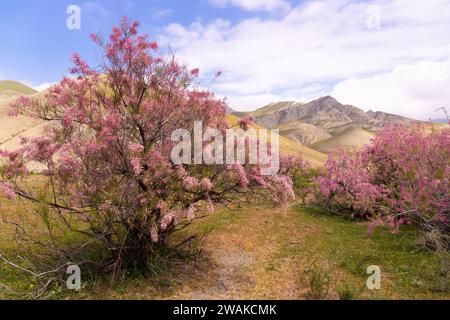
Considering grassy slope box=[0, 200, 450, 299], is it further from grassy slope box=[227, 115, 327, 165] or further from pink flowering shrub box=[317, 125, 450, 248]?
grassy slope box=[227, 115, 327, 165]

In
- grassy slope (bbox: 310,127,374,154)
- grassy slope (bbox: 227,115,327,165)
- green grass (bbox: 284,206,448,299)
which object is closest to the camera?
green grass (bbox: 284,206,448,299)

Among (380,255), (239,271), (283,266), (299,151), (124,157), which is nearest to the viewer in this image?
(124,157)

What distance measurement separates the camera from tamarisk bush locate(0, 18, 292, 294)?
8.07 meters

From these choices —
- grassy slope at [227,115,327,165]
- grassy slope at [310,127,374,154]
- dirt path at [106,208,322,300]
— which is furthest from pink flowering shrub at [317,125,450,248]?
grassy slope at [310,127,374,154]

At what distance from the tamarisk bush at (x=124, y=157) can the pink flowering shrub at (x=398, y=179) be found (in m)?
4.63

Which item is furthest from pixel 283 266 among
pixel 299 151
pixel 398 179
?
pixel 299 151

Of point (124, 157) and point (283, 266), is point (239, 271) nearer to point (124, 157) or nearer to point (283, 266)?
point (283, 266)

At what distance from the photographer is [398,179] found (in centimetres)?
1350

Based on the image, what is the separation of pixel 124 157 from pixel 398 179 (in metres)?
10.2

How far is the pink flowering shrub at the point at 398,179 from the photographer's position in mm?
10430

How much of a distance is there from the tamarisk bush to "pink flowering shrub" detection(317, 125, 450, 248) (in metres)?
4.63

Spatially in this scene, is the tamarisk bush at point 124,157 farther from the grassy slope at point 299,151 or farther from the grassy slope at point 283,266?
the grassy slope at point 299,151

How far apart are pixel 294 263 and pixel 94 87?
6945 millimetres

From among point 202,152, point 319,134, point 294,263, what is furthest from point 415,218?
point 319,134
